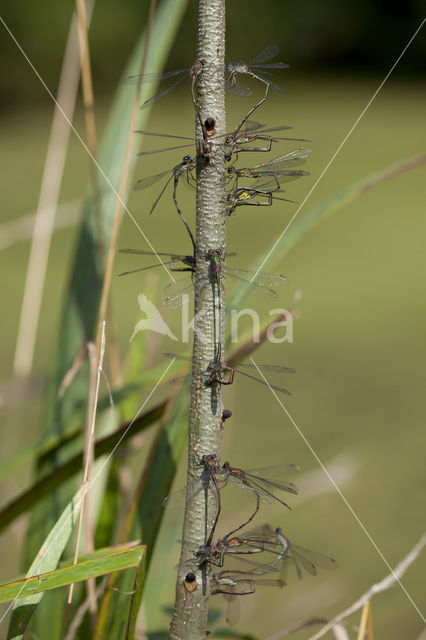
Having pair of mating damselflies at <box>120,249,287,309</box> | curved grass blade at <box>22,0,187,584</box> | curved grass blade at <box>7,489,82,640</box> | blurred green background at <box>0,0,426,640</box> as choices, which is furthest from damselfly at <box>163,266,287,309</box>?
blurred green background at <box>0,0,426,640</box>

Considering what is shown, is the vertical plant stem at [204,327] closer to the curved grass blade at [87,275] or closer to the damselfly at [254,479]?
the damselfly at [254,479]

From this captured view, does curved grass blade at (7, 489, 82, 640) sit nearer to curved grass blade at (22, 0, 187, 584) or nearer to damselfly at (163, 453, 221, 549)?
damselfly at (163, 453, 221, 549)

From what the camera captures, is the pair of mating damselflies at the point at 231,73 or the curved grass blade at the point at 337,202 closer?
the pair of mating damselflies at the point at 231,73

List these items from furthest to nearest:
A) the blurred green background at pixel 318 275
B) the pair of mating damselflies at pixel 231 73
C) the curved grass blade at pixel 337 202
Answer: the blurred green background at pixel 318 275
the curved grass blade at pixel 337 202
the pair of mating damselflies at pixel 231 73

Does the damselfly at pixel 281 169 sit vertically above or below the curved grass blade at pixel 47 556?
above

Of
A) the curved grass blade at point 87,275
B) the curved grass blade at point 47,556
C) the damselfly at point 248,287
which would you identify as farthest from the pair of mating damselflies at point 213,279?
the curved grass blade at point 87,275

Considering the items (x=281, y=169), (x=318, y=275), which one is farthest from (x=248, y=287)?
(x=318, y=275)

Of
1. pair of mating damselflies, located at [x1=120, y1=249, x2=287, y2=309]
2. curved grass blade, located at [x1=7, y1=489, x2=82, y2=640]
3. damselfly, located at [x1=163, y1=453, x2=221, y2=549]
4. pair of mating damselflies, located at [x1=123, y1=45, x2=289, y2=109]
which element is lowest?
curved grass blade, located at [x1=7, y1=489, x2=82, y2=640]

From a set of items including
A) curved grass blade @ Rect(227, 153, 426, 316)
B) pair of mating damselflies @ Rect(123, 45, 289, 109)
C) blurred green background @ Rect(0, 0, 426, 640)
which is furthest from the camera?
blurred green background @ Rect(0, 0, 426, 640)
